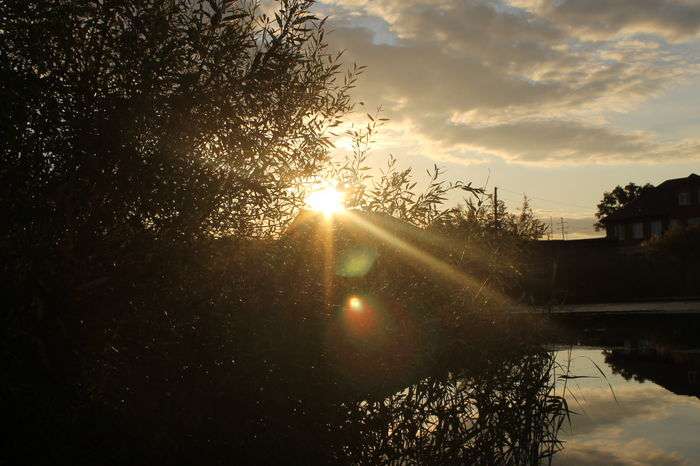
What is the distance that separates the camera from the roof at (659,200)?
66.1 meters

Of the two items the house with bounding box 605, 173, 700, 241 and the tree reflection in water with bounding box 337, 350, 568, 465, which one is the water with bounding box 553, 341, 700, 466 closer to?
the tree reflection in water with bounding box 337, 350, 568, 465

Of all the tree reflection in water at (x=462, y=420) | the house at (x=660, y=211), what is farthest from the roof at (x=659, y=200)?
the tree reflection in water at (x=462, y=420)

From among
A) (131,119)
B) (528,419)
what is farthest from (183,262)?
(528,419)

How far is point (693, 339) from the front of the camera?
79.4 feet

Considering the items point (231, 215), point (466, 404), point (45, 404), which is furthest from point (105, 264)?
point (466, 404)

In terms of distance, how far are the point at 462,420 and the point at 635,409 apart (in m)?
7.73

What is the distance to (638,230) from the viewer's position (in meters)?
69.2

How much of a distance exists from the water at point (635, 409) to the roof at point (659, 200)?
49.3 m

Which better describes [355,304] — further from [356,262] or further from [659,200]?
[659,200]

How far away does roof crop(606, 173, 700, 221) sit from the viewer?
66.1m

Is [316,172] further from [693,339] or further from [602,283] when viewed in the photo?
[602,283]

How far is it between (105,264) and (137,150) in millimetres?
1188

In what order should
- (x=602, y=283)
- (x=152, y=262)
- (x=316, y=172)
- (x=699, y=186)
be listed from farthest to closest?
(x=699, y=186)
(x=602, y=283)
(x=316, y=172)
(x=152, y=262)

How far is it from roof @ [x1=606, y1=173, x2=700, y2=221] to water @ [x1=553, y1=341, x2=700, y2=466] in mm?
49334
